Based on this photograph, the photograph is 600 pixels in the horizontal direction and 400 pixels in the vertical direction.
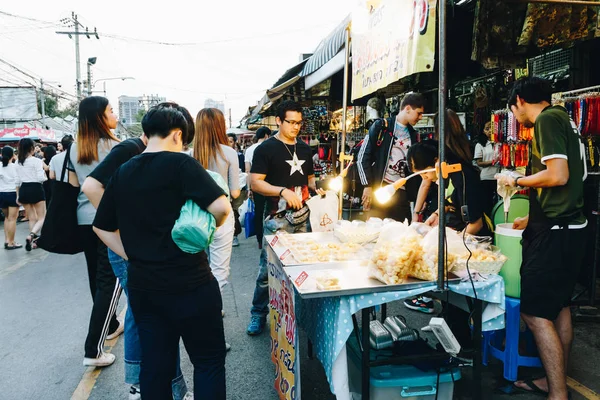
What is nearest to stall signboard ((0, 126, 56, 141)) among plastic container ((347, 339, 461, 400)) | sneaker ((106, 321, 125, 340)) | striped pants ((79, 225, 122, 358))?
sneaker ((106, 321, 125, 340))

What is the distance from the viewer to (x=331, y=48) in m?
6.20

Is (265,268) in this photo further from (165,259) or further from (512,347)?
(512,347)

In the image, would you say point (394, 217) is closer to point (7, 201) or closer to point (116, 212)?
point (116, 212)

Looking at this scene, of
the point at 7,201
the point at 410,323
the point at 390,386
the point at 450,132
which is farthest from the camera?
the point at 7,201

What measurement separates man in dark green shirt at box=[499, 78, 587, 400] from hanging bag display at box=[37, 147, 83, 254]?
3498 mm

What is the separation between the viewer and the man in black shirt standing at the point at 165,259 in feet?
7.35

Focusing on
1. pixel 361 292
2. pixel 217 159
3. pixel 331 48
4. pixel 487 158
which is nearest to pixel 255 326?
pixel 217 159

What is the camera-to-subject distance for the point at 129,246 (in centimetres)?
233

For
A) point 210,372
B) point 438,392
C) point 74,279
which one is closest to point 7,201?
point 74,279

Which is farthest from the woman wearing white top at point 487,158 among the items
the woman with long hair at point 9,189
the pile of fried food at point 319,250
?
the woman with long hair at point 9,189

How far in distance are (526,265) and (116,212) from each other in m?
2.60

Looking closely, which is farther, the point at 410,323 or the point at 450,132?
the point at 410,323

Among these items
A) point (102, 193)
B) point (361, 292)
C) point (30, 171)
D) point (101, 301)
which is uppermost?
point (30, 171)

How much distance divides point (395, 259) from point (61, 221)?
285cm
